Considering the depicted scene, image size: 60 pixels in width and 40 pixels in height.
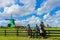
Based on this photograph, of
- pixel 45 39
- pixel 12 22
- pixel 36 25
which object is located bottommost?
pixel 45 39

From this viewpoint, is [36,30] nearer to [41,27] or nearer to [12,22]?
[41,27]

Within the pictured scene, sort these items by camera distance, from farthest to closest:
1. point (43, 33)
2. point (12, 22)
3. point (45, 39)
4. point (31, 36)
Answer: point (12, 22) → point (31, 36) → point (43, 33) → point (45, 39)

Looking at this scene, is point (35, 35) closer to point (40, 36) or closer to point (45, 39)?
point (40, 36)

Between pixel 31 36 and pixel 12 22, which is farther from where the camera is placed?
pixel 12 22

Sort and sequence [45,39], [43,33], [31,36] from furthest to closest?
[31,36]
[43,33]
[45,39]

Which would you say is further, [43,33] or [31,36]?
[31,36]

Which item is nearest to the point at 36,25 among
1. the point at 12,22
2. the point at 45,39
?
the point at 45,39

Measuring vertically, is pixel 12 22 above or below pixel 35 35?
above

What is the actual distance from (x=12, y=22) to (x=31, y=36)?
62706mm

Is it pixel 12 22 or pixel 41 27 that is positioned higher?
pixel 12 22

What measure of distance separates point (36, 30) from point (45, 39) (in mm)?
2499

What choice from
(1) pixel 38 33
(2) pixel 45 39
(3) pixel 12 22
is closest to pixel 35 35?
(1) pixel 38 33

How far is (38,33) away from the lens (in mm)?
23969

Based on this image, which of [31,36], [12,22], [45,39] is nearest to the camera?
[45,39]
